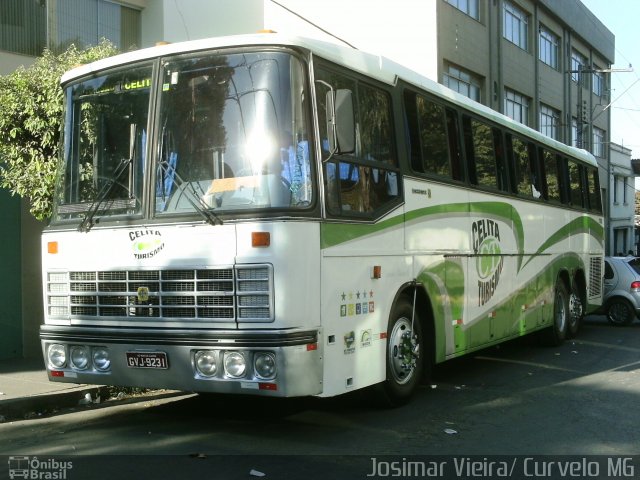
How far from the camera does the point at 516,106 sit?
100ft

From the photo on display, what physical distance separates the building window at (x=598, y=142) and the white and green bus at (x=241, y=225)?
36464 mm

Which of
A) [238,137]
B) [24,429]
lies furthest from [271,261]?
[24,429]

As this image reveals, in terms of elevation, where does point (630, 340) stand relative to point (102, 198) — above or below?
below

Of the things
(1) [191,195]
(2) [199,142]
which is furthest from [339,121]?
(1) [191,195]

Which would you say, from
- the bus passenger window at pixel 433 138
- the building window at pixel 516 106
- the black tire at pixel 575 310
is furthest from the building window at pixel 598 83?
the bus passenger window at pixel 433 138

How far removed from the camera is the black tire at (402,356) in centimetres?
750

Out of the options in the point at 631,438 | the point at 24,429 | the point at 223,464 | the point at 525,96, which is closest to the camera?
the point at 223,464

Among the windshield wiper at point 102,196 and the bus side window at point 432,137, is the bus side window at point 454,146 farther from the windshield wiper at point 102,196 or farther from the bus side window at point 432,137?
the windshield wiper at point 102,196

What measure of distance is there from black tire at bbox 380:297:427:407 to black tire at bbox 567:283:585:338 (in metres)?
6.95

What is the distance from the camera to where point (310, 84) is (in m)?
6.34

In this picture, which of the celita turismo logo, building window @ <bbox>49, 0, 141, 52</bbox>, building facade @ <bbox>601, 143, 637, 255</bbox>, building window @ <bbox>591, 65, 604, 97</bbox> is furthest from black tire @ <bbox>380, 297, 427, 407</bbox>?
building window @ <bbox>591, 65, 604, 97</bbox>

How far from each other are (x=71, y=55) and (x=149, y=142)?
468 cm

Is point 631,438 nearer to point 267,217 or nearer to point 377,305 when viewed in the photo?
point 377,305

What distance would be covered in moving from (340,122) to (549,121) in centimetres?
3030
